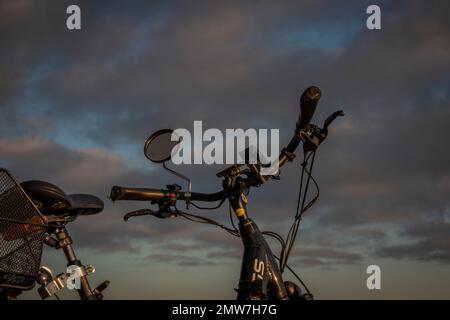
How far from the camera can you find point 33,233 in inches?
195

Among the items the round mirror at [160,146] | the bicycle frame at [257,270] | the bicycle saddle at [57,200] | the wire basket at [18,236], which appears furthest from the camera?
the round mirror at [160,146]

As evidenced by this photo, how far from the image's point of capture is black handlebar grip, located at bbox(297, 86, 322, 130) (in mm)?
5035

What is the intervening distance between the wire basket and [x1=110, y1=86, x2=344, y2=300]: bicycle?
0.79m

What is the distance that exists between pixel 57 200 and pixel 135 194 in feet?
2.40

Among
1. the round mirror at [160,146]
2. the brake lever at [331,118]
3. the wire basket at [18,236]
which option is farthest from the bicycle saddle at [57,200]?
the brake lever at [331,118]

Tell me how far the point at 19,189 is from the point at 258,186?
219cm

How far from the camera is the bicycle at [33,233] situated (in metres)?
4.71

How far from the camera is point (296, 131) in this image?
549cm

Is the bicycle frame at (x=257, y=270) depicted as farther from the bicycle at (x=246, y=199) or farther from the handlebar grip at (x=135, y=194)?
the handlebar grip at (x=135, y=194)

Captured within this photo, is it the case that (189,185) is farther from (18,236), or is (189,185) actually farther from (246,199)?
(18,236)
